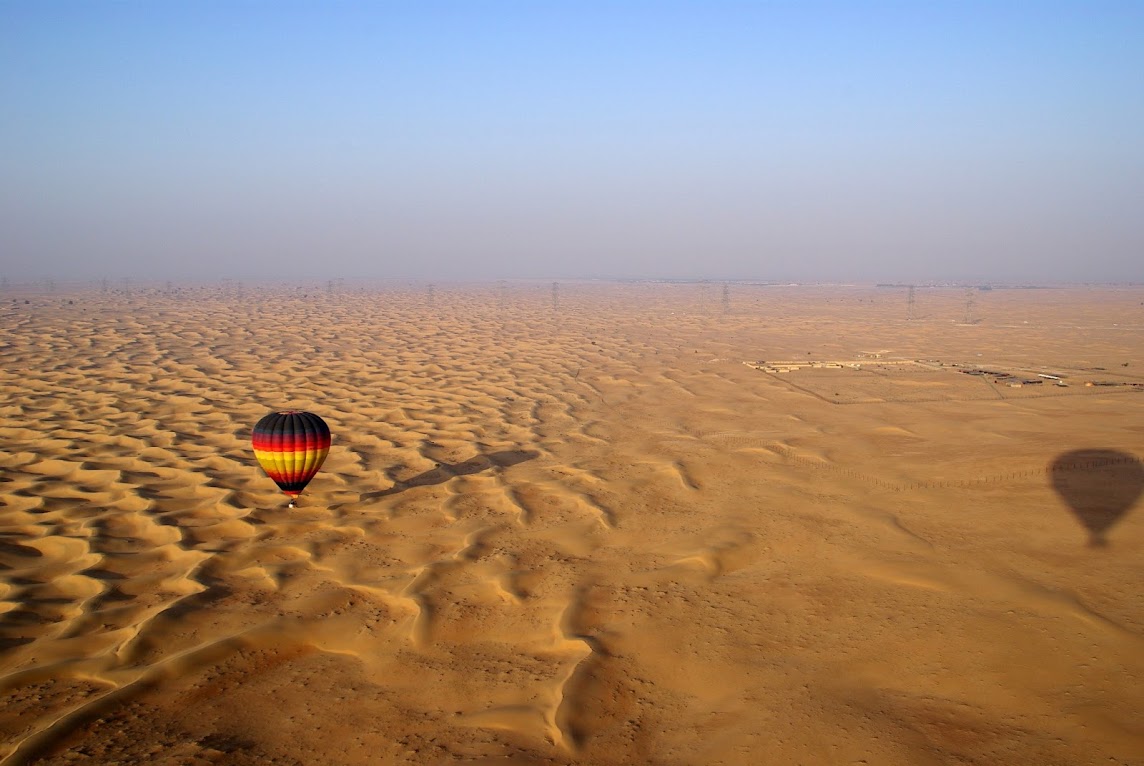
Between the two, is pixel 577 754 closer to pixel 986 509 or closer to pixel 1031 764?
pixel 1031 764

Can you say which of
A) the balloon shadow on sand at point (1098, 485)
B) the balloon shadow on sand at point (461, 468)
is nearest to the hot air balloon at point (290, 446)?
the balloon shadow on sand at point (461, 468)

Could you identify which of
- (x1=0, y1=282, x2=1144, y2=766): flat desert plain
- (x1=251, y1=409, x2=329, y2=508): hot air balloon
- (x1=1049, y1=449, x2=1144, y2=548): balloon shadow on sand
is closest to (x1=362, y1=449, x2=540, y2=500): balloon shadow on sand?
(x1=0, y1=282, x2=1144, y2=766): flat desert plain

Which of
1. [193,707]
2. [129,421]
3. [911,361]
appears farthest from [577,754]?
[911,361]

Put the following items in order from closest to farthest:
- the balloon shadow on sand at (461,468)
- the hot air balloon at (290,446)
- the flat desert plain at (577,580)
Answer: the flat desert plain at (577,580) → the hot air balloon at (290,446) → the balloon shadow on sand at (461,468)

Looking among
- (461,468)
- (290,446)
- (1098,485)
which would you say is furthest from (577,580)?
(1098,485)

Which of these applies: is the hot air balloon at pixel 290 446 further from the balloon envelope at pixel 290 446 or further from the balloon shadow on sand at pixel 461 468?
the balloon shadow on sand at pixel 461 468
